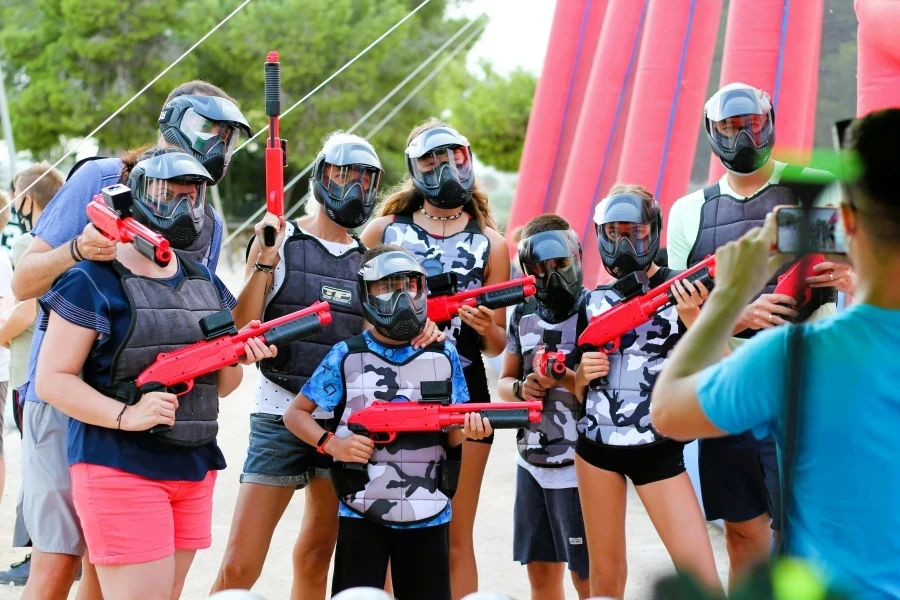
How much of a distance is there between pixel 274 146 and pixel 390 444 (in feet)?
4.60

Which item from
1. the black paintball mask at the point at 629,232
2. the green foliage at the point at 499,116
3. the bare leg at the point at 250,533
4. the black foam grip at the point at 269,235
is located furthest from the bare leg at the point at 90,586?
the green foliage at the point at 499,116

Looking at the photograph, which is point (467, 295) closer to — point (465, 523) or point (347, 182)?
point (347, 182)

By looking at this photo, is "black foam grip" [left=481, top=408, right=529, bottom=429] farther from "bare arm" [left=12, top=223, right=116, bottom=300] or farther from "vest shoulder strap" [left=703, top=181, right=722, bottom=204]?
"bare arm" [left=12, top=223, right=116, bottom=300]

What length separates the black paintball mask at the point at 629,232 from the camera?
4.21 metres

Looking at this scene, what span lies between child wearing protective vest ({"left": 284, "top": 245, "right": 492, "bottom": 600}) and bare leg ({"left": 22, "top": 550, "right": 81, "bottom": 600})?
1011 mm

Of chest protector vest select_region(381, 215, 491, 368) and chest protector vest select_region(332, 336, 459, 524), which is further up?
chest protector vest select_region(381, 215, 491, 368)

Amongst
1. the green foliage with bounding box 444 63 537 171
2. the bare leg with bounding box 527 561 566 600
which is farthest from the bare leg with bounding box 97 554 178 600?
the green foliage with bounding box 444 63 537 171

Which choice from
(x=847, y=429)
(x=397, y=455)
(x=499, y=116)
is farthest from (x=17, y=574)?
(x=499, y=116)

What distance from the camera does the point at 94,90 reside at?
32.4 metres

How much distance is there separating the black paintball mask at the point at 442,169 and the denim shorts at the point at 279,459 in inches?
47.4

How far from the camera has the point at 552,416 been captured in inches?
178

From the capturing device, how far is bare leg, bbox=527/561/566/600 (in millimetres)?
4609

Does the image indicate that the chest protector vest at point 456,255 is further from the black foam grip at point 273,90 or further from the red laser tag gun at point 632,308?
the black foam grip at point 273,90

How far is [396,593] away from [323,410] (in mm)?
761
